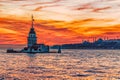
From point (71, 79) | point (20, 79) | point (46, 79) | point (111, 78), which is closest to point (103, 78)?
point (111, 78)

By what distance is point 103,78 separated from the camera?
65.3 m

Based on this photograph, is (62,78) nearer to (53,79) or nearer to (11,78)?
(53,79)

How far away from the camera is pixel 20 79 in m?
63.5

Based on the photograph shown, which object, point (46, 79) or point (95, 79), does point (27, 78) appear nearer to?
point (46, 79)

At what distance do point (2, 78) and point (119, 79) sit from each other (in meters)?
19.8

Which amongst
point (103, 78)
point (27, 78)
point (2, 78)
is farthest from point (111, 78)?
point (2, 78)

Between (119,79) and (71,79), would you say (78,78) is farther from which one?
(119,79)

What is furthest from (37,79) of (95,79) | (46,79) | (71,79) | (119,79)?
(119,79)

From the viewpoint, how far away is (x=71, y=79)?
63.8 meters

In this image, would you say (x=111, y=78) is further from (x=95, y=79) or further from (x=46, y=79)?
(x=46, y=79)

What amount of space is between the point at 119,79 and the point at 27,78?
51.8 ft

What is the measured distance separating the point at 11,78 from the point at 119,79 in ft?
60.4

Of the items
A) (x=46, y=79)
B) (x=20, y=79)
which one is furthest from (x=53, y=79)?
(x=20, y=79)

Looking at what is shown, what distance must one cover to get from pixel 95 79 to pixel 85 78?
80.6 inches
